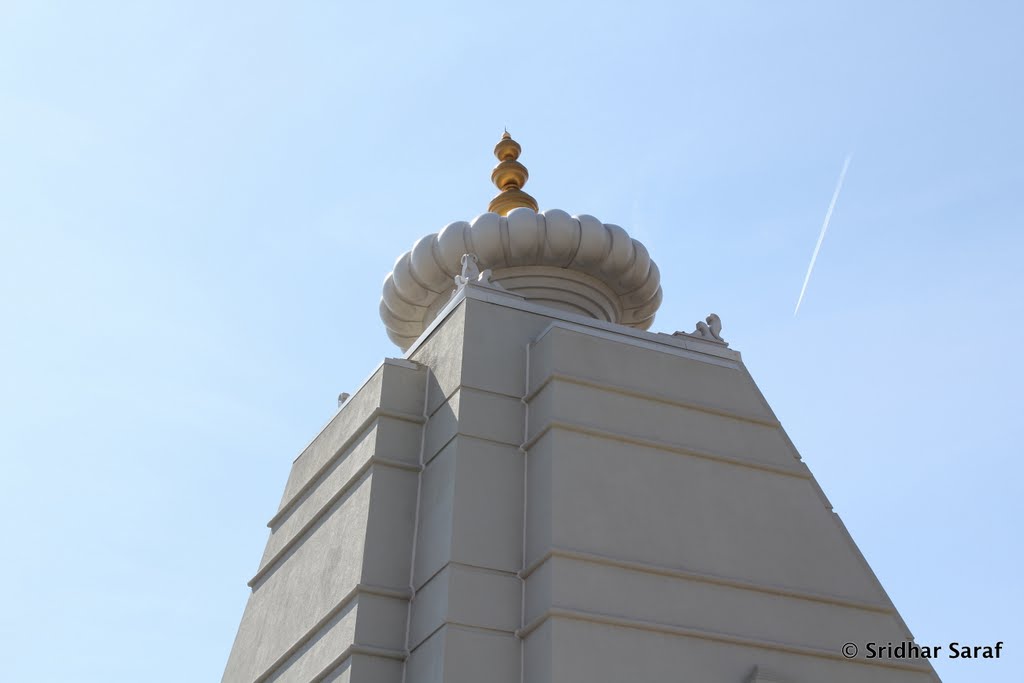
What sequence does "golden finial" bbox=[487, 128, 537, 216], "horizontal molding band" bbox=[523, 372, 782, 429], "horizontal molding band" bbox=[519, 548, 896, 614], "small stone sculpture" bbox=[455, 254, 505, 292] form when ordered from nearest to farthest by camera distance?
"horizontal molding band" bbox=[519, 548, 896, 614]
"horizontal molding band" bbox=[523, 372, 782, 429]
"small stone sculpture" bbox=[455, 254, 505, 292]
"golden finial" bbox=[487, 128, 537, 216]

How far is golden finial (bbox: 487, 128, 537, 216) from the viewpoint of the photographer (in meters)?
12.6

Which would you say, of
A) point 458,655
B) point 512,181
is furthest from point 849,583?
point 512,181

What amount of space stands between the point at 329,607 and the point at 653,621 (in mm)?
2301

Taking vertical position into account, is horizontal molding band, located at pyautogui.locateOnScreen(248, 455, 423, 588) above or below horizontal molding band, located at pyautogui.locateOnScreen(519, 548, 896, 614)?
above

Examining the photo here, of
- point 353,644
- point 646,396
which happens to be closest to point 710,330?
point 646,396

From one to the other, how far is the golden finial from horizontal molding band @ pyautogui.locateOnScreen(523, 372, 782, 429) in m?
2.99

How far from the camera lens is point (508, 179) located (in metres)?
12.9

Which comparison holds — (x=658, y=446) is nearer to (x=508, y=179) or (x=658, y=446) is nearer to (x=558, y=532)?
(x=558, y=532)

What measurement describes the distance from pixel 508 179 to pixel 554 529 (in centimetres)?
500

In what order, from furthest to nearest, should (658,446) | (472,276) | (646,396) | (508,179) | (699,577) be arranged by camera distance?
(508,179)
(472,276)
(646,396)
(658,446)
(699,577)

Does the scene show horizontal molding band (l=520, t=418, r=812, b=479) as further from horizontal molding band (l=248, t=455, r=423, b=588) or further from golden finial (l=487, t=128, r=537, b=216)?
golden finial (l=487, t=128, r=537, b=216)

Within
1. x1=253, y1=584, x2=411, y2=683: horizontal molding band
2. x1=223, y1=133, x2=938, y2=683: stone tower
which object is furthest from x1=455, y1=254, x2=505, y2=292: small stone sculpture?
x1=253, y1=584, x2=411, y2=683: horizontal molding band

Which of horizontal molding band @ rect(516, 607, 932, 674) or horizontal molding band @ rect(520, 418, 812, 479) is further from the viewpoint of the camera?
horizontal molding band @ rect(520, 418, 812, 479)

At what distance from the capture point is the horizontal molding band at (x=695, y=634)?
8.41m
